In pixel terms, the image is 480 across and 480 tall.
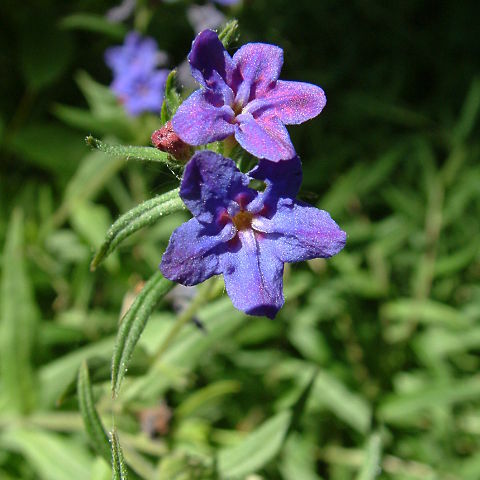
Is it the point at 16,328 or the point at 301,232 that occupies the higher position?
the point at 301,232

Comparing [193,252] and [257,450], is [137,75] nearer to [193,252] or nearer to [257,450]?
[257,450]

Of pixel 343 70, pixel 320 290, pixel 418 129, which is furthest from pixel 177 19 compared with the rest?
pixel 320 290

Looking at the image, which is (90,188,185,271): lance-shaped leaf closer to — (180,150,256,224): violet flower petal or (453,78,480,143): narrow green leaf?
(180,150,256,224): violet flower petal

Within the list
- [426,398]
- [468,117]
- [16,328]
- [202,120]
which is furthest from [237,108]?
[468,117]

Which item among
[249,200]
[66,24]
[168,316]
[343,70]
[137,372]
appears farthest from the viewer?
[343,70]

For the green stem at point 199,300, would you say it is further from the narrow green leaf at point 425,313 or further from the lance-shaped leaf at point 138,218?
the narrow green leaf at point 425,313

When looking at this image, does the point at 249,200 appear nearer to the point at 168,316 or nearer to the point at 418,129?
the point at 168,316

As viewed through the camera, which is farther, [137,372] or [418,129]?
[418,129]

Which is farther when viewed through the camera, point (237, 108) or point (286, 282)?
point (286, 282)
